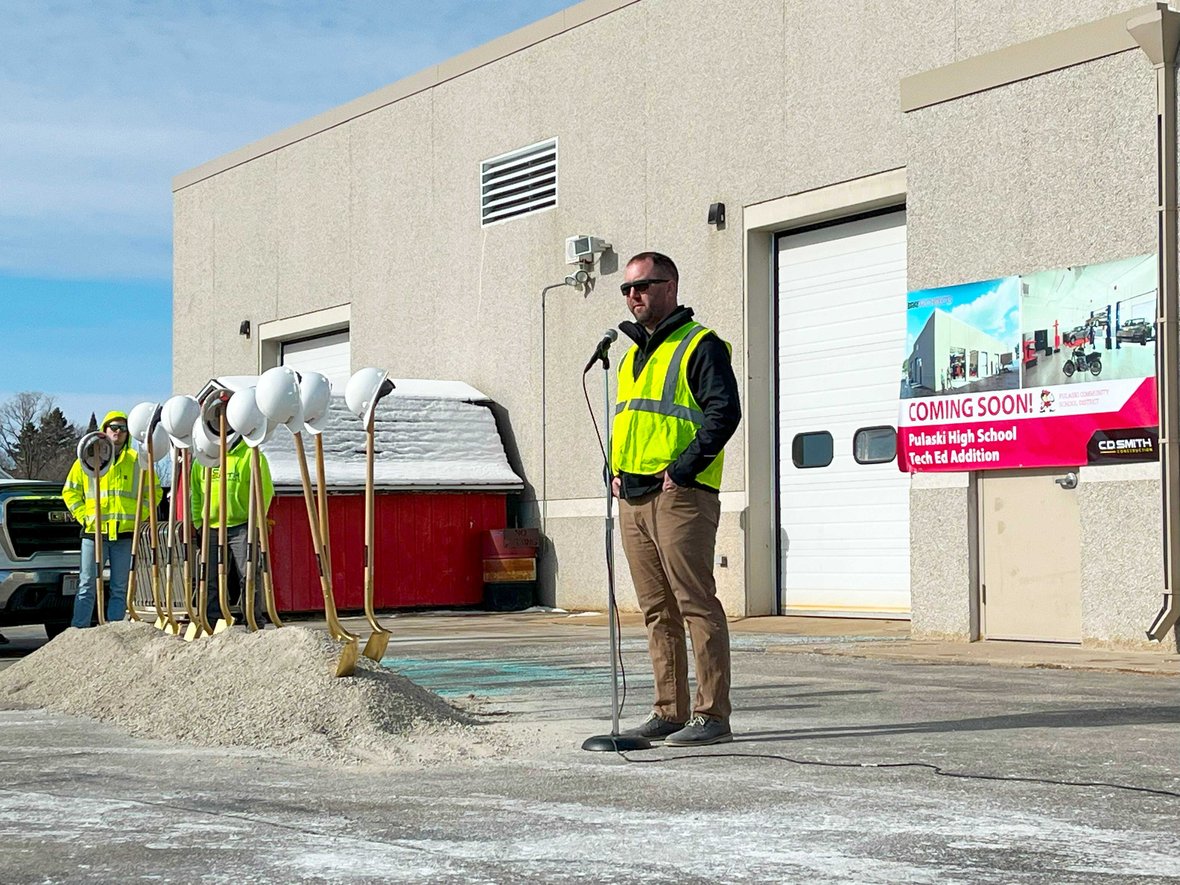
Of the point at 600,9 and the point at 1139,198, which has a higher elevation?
the point at 600,9

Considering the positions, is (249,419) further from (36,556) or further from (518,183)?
(518,183)

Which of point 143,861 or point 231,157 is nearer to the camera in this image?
point 143,861

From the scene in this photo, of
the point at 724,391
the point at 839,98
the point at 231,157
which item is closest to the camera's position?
the point at 724,391

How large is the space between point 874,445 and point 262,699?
37.1 ft

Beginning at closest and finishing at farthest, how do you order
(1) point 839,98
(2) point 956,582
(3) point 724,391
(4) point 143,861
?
1. (4) point 143,861
2. (3) point 724,391
3. (2) point 956,582
4. (1) point 839,98

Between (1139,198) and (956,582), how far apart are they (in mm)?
3601

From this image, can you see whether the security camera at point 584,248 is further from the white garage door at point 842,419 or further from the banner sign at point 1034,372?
the banner sign at point 1034,372

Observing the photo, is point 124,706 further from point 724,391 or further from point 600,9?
point 600,9

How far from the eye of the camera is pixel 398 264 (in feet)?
83.8

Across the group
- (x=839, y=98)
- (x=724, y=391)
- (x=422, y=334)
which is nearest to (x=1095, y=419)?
(x=839, y=98)

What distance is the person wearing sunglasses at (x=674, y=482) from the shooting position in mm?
7016

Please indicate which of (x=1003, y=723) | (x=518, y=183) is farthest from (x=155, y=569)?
(x=518, y=183)

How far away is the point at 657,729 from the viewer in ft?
23.8

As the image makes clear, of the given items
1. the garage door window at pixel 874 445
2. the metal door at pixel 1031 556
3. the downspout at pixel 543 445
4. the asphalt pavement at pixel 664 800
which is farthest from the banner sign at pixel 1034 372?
the downspout at pixel 543 445
